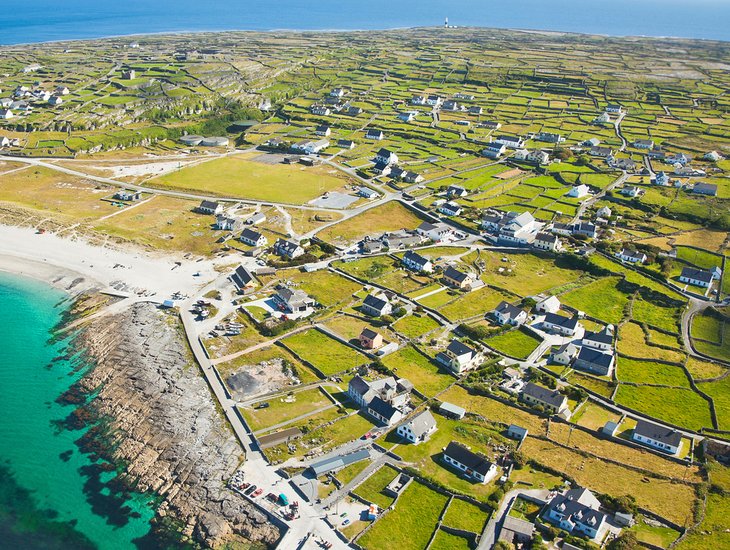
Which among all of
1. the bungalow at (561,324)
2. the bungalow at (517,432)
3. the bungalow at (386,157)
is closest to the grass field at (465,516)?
the bungalow at (517,432)

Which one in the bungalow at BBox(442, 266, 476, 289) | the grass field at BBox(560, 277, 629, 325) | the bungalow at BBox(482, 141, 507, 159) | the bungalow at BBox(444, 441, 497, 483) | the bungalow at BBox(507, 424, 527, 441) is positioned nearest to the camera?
the bungalow at BBox(444, 441, 497, 483)

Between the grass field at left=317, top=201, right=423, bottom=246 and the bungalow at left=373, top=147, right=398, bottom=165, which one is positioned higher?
the bungalow at left=373, top=147, right=398, bottom=165

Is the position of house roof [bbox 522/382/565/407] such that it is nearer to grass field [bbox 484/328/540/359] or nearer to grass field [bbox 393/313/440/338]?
grass field [bbox 484/328/540/359]

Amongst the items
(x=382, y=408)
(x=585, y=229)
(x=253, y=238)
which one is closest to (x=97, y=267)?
(x=253, y=238)

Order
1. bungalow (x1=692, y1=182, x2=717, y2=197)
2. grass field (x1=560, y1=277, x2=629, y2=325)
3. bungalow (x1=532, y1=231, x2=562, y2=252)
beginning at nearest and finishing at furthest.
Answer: grass field (x1=560, y1=277, x2=629, y2=325), bungalow (x1=532, y1=231, x2=562, y2=252), bungalow (x1=692, y1=182, x2=717, y2=197)

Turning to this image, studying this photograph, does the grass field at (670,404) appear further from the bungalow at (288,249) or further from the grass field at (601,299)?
the bungalow at (288,249)

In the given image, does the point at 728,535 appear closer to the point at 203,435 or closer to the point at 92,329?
the point at 203,435

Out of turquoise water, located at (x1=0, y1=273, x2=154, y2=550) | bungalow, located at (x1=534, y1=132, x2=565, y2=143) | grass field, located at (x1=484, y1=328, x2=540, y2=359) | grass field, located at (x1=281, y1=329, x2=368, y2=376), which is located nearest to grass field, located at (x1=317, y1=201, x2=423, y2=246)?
grass field, located at (x1=281, y1=329, x2=368, y2=376)
